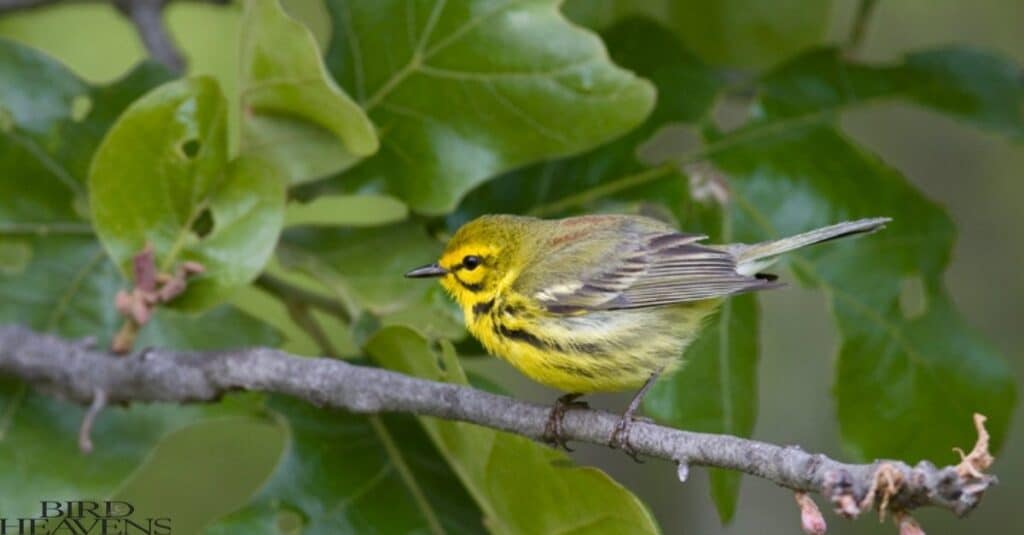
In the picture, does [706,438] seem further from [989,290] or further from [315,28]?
[989,290]

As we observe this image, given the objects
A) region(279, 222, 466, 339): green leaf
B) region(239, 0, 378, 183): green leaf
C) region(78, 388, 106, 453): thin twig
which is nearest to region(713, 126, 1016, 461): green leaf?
region(279, 222, 466, 339): green leaf

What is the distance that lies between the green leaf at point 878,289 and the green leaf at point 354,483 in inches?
38.9

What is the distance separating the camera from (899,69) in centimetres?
350

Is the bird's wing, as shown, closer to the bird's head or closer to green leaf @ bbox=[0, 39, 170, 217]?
the bird's head

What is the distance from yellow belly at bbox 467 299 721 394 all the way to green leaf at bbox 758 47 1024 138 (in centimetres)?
84

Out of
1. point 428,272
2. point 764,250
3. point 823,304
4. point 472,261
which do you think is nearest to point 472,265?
point 472,261

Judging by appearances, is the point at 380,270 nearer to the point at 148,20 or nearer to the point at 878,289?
the point at 878,289

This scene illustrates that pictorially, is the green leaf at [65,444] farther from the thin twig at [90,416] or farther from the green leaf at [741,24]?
the green leaf at [741,24]

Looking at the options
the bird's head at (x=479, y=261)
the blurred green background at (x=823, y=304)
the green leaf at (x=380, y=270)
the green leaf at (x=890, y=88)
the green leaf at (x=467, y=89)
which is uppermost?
the green leaf at (x=467, y=89)

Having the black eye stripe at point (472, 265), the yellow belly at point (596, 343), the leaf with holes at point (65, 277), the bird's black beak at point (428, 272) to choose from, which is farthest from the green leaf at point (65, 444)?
the yellow belly at point (596, 343)

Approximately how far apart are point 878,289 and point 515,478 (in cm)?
119

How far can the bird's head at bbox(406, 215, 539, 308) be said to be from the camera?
2.93m

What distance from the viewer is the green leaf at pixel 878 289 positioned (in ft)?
10.3

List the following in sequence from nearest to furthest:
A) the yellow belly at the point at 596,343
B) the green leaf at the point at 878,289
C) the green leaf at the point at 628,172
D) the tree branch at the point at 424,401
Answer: the tree branch at the point at 424,401
the yellow belly at the point at 596,343
the green leaf at the point at 878,289
the green leaf at the point at 628,172
